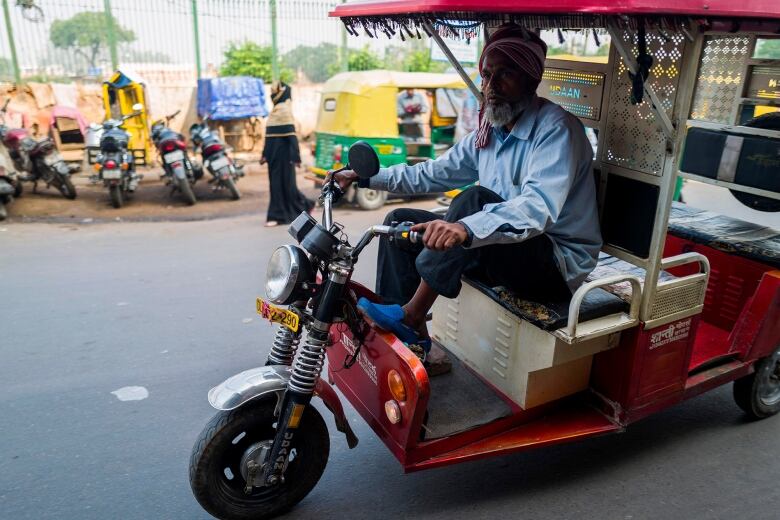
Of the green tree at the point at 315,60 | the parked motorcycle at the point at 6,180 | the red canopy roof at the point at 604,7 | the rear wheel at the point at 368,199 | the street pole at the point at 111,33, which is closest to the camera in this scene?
the red canopy roof at the point at 604,7

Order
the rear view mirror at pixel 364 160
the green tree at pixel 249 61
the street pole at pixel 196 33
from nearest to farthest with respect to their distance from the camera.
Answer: the rear view mirror at pixel 364 160
the street pole at pixel 196 33
the green tree at pixel 249 61

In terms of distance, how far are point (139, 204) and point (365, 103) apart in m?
3.43

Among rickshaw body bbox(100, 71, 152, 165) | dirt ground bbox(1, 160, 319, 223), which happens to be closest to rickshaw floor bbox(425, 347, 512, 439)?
dirt ground bbox(1, 160, 319, 223)

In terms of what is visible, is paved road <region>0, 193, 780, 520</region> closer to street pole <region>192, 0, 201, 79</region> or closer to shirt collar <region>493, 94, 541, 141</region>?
shirt collar <region>493, 94, 541, 141</region>

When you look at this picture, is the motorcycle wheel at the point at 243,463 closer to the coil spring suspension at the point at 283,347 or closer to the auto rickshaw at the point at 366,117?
the coil spring suspension at the point at 283,347

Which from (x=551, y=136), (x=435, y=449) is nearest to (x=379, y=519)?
(x=435, y=449)

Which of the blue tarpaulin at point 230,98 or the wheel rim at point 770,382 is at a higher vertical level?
the blue tarpaulin at point 230,98

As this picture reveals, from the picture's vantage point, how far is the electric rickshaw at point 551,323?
7.52 ft

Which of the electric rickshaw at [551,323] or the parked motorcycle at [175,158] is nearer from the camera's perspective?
the electric rickshaw at [551,323]

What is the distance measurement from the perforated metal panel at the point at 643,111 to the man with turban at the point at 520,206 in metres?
0.16

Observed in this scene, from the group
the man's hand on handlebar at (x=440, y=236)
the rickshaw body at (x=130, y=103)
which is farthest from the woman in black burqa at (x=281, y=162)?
the man's hand on handlebar at (x=440, y=236)

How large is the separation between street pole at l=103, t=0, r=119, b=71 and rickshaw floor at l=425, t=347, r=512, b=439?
9.95 metres

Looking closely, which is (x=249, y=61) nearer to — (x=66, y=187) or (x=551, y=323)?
(x=66, y=187)

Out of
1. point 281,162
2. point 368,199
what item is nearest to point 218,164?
point 281,162
